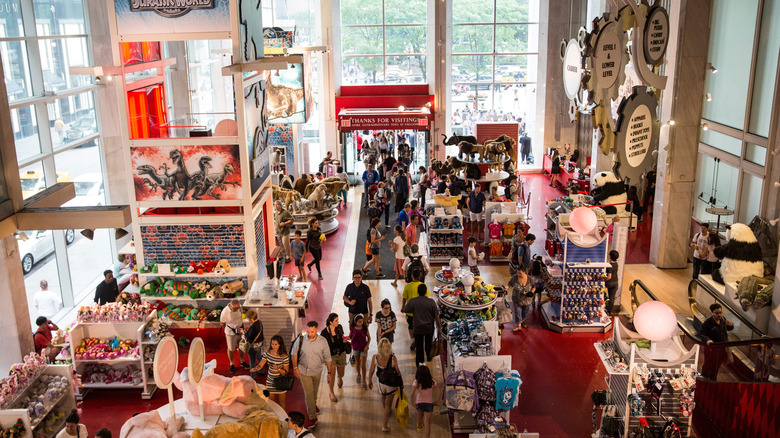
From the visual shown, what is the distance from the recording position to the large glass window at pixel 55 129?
38.1 ft

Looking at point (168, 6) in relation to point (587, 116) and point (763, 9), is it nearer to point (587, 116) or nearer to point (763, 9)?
point (763, 9)

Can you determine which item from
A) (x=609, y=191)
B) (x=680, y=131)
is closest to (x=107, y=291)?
(x=609, y=191)

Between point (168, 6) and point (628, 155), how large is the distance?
7.09 m

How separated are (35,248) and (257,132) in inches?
187

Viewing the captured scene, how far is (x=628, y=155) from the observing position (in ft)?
28.6

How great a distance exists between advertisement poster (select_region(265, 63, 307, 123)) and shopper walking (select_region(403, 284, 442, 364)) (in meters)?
10.1

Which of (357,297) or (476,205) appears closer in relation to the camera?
(357,297)

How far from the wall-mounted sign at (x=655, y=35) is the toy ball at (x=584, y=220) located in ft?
9.06

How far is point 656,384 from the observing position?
8.20m

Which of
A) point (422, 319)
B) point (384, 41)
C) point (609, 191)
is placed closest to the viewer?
point (422, 319)

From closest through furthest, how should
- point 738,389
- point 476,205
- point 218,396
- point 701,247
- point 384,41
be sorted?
point 218,396, point 738,389, point 701,247, point 476,205, point 384,41

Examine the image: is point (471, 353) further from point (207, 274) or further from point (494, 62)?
point (494, 62)

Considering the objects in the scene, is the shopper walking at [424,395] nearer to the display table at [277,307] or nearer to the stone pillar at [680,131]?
the display table at [277,307]

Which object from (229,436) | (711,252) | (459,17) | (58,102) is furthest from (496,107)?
(229,436)
